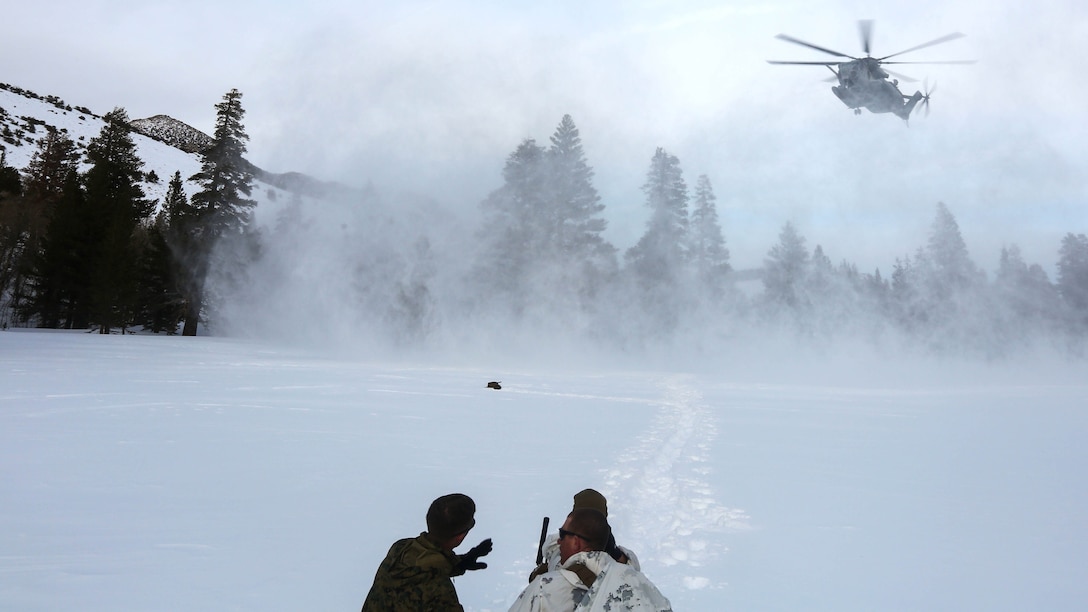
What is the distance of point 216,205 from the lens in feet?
89.0

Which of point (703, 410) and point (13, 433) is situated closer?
point (13, 433)

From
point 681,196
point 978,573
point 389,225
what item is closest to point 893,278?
point 681,196

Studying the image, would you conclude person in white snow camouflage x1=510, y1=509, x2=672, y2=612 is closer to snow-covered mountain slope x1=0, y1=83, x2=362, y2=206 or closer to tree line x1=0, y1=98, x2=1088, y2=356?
tree line x1=0, y1=98, x2=1088, y2=356

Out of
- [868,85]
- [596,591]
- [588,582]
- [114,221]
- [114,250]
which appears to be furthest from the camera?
[114,221]

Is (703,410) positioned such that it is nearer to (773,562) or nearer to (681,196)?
(773,562)

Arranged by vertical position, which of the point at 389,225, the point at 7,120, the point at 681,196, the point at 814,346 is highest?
the point at 7,120

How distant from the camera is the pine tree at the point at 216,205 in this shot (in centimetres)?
2703

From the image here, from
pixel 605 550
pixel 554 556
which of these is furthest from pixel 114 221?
pixel 605 550

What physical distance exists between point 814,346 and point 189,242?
3066 cm

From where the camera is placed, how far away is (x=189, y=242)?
27.4 meters

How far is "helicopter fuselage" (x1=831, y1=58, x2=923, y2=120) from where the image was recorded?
631 inches

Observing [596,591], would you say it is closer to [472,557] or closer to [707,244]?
[472,557]

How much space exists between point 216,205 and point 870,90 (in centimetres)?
2563

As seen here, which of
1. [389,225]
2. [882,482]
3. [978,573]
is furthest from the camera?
[389,225]
